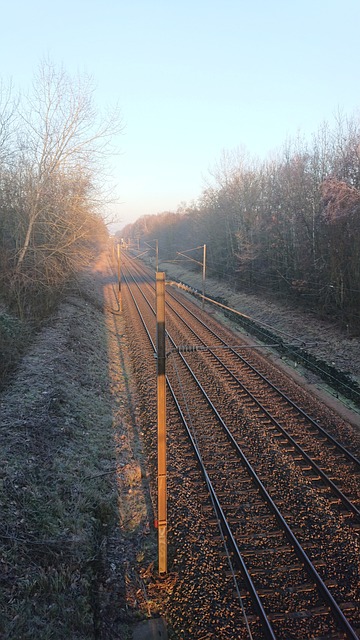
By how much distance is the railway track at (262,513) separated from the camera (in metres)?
5.45

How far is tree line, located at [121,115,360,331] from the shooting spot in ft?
61.2

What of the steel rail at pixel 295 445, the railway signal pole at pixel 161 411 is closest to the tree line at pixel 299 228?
the steel rail at pixel 295 445

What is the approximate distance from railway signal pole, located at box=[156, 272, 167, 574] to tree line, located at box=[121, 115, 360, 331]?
13.6m

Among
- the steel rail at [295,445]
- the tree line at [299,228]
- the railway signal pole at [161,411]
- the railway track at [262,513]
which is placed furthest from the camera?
the tree line at [299,228]

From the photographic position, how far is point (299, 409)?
445 inches

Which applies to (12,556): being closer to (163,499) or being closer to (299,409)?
(163,499)

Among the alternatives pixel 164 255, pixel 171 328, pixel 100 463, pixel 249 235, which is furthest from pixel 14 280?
pixel 164 255

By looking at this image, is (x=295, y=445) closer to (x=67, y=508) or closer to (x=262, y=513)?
(x=262, y=513)

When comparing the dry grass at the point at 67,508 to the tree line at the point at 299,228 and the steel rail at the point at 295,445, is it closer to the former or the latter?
the steel rail at the point at 295,445

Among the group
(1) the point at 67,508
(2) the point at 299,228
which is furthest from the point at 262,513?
(2) the point at 299,228

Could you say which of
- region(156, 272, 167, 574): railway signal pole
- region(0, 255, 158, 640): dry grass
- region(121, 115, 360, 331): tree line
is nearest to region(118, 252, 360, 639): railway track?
region(156, 272, 167, 574): railway signal pole

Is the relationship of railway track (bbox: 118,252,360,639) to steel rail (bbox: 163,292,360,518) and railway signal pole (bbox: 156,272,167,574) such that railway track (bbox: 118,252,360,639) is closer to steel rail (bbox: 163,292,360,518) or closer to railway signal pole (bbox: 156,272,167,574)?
steel rail (bbox: 163,292,360,518)

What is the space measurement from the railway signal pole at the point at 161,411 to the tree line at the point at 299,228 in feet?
44.5

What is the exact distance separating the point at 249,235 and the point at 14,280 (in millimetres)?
21900
